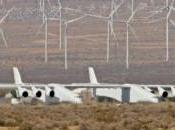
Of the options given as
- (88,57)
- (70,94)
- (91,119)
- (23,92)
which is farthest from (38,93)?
(88,57)

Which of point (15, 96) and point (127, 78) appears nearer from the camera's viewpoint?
point (15, 96)

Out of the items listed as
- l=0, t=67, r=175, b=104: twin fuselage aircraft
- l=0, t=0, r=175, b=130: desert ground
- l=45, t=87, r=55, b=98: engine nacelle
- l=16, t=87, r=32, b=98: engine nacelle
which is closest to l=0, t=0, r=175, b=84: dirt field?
l=0, t=0, r=175, b=130: desert ground

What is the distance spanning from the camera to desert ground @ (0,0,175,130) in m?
33.1

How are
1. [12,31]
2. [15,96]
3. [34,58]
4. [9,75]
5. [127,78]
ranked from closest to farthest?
1. [15,96]
2. [127,78]
3. [9,75]
4. [34,58]
5. [12,31]

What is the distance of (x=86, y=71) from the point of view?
12438 centimetres

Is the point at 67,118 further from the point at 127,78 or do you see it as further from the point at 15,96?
the point at 127,78

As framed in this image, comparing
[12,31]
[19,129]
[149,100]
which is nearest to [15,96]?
[149,100]

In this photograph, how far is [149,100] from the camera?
57.0 metres

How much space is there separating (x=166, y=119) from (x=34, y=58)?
115467 mm

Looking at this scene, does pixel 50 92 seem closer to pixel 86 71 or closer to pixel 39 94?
pixel 39 94

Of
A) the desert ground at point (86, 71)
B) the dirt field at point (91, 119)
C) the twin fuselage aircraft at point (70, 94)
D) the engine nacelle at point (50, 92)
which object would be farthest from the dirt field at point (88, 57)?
the dirt field at point (91, 119)

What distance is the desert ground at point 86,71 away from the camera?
33.1 metres

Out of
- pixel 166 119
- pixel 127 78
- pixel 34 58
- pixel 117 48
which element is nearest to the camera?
pixel 166 119

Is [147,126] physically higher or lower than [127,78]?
higher
